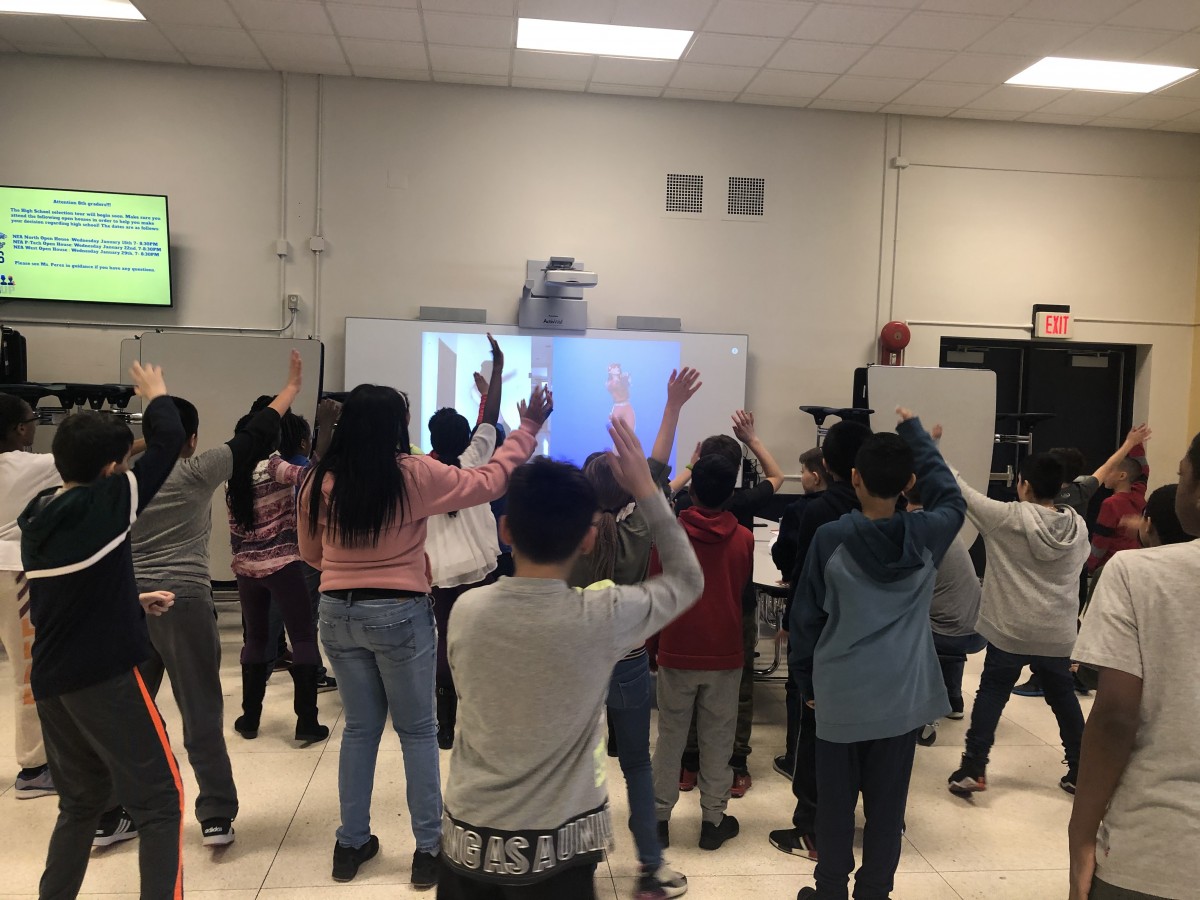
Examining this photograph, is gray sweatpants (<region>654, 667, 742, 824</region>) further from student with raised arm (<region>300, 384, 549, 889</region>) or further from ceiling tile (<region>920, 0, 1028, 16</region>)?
ceiling tile (<region>920, 0, 1028, 16</region>)

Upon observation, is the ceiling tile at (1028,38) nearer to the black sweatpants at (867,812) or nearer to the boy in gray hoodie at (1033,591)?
the boy in gray hoodie at (1033,591)

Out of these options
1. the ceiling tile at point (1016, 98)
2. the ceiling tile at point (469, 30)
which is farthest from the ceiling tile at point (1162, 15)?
the ceiling tile at point (469, 30)

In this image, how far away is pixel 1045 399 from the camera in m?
6.45

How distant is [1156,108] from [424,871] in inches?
273

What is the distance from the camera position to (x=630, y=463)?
1286 millimetres

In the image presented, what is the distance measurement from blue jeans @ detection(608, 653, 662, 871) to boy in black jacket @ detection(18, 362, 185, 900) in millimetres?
1102

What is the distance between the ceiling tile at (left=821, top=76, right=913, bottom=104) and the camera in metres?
5.41

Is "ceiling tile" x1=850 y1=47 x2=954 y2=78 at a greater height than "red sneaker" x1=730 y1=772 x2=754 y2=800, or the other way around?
"ceiling tile" x1=850 y1=47 x2=954 y2=78

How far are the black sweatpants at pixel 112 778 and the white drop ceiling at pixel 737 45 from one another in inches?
162

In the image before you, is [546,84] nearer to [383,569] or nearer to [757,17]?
[757,17]

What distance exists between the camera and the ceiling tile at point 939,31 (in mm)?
4508

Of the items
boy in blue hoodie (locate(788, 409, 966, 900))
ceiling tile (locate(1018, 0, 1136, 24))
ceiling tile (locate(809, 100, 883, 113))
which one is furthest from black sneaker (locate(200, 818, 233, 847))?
ceiling tile (locate(809, 100, 883, 113))

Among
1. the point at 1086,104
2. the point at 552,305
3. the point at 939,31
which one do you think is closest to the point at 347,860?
the point at 552,305

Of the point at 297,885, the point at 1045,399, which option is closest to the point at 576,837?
the point at 297,885
